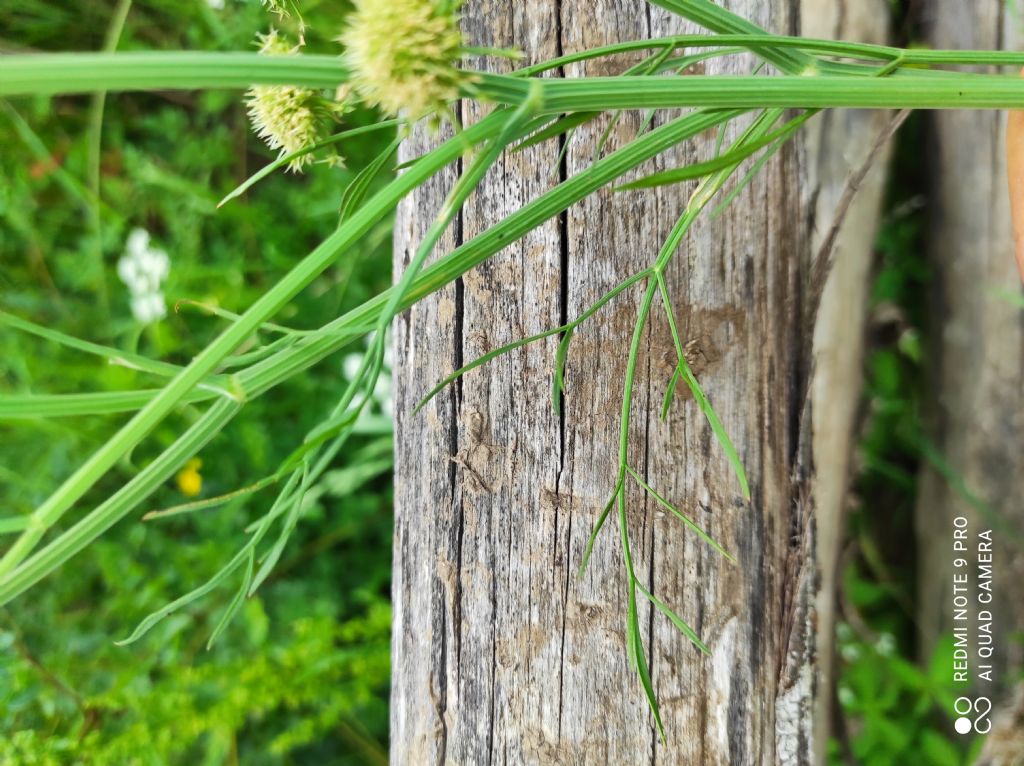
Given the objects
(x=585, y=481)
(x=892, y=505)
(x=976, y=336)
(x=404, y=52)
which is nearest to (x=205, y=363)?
(x=404, y=52)

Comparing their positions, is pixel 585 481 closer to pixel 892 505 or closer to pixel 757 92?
pixel 757 92

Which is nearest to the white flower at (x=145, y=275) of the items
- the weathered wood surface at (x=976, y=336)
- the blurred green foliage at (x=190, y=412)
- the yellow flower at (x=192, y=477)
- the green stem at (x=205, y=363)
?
the blurred green foliage at (x=190, y=412)

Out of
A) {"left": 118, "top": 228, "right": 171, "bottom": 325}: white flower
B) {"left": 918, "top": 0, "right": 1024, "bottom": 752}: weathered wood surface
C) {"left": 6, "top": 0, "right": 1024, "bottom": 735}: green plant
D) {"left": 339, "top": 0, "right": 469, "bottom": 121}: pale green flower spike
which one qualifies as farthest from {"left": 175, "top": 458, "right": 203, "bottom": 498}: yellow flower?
{"left": 918, "top": 0, "right": 1024, "bottom": 752}: weathered wood surface

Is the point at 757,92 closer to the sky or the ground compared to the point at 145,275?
closer to the sky

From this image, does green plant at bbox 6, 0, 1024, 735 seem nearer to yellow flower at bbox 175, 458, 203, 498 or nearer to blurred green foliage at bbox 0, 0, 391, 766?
blurred green foliage at bbox 0, 0, 391, 766

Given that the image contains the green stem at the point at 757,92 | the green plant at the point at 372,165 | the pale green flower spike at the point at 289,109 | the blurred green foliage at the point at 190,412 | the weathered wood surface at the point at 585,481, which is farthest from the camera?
the blurred green foliage at the point at 190,412

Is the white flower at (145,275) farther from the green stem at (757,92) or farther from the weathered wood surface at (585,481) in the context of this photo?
the green stem at (757,92)
